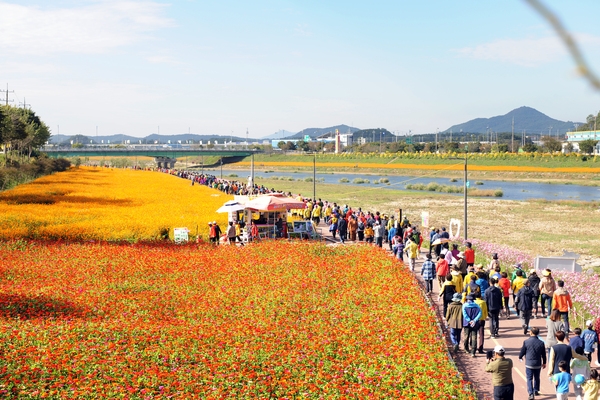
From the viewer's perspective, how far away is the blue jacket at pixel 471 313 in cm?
1257

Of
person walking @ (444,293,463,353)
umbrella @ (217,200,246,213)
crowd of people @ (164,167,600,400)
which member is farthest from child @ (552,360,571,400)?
umbrella @ (217,200,246,213)

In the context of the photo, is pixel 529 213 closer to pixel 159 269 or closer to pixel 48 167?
pixel 159 269

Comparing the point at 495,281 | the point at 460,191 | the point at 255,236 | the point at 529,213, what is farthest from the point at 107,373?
the point at 460,191

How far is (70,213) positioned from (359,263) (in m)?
20.2

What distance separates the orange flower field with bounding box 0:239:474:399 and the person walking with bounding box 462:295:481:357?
63 cm

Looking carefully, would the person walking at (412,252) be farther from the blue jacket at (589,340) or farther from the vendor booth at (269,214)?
the blue jacket at (589,340)

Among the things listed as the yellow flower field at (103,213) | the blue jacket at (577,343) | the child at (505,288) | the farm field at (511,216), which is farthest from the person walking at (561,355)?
the yellow flower field at (103,213)

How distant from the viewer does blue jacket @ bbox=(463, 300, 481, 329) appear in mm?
12570

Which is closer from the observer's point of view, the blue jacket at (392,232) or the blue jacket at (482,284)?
the blue jacket at (482,284)

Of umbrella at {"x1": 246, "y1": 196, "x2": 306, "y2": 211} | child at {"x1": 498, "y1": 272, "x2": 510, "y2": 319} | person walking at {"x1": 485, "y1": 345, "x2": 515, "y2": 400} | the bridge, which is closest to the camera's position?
person walking at {"x1": 485, "y1": 345, "x2": 515, "y2": 400}

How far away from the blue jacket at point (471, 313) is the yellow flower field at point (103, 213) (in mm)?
16929

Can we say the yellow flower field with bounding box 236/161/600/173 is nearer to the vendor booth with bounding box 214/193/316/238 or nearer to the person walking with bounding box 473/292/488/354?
the vendor booth with bounding box 214/193/316/238

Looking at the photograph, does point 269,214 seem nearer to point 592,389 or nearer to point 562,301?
point 562,301

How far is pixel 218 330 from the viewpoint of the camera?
12.9 meters
